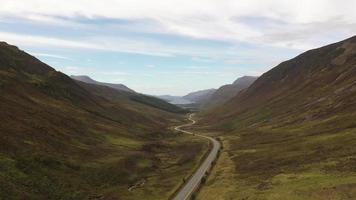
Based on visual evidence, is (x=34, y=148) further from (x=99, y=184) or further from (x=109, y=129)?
(x=109, y=129)

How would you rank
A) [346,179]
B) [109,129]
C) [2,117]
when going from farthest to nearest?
[109,129] < [2,117] < [346,179]

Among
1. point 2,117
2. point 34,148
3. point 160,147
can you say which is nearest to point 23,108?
point 2,117

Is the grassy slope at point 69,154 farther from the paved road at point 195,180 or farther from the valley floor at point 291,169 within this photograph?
the valley floor at point 291,169

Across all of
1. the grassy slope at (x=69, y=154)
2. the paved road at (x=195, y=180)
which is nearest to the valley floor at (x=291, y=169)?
the paved road at (x=195, y=180)

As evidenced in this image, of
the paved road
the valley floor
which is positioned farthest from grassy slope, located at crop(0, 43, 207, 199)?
the valley floor

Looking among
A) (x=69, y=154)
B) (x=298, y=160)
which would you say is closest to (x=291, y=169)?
(x=298, y=160)

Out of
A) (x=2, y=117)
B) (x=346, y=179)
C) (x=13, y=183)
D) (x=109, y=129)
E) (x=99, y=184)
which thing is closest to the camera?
(x=346, y=179)

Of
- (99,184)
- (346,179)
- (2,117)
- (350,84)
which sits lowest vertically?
(99,184)

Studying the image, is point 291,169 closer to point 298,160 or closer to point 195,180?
point 298,160
